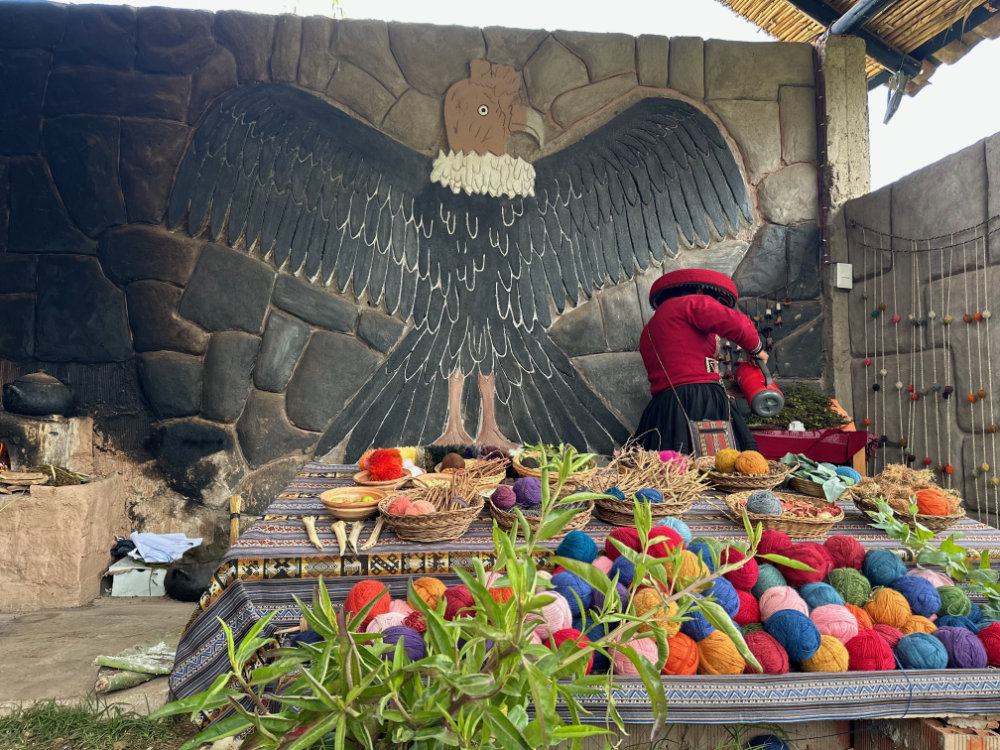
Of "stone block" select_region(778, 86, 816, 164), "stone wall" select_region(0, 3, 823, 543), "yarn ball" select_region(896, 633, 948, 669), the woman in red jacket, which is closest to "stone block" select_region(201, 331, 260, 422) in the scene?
"stone wall" select_region(0, 3, 823, 543)

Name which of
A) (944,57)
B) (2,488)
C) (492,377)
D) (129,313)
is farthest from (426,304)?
(944,57)

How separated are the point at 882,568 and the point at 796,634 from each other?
33 centimetres

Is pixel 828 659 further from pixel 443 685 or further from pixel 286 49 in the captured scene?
pixel 286 49

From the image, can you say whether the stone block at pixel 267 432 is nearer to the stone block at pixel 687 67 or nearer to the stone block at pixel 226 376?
the stone block at pixel 226 376

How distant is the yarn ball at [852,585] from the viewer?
1067 millimetres

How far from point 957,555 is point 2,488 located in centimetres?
339

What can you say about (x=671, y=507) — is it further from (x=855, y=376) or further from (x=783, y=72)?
(x=783, y=72)

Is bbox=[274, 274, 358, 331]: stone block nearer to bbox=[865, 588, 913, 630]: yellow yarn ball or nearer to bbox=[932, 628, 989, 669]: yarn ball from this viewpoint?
bbox=[865, 588, 913, 630]: yellow yarn ball

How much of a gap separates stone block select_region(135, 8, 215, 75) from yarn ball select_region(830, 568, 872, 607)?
3701 mm

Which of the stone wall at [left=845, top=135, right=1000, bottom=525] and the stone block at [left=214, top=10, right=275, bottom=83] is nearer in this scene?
the stone wall at [left=845, top=135, right=1000, bottom=525]

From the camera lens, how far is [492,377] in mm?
3355

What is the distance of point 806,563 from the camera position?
109cm

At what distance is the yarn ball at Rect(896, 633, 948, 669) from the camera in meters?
0.91

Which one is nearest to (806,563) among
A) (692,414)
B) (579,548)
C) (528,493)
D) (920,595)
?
(920,595)
